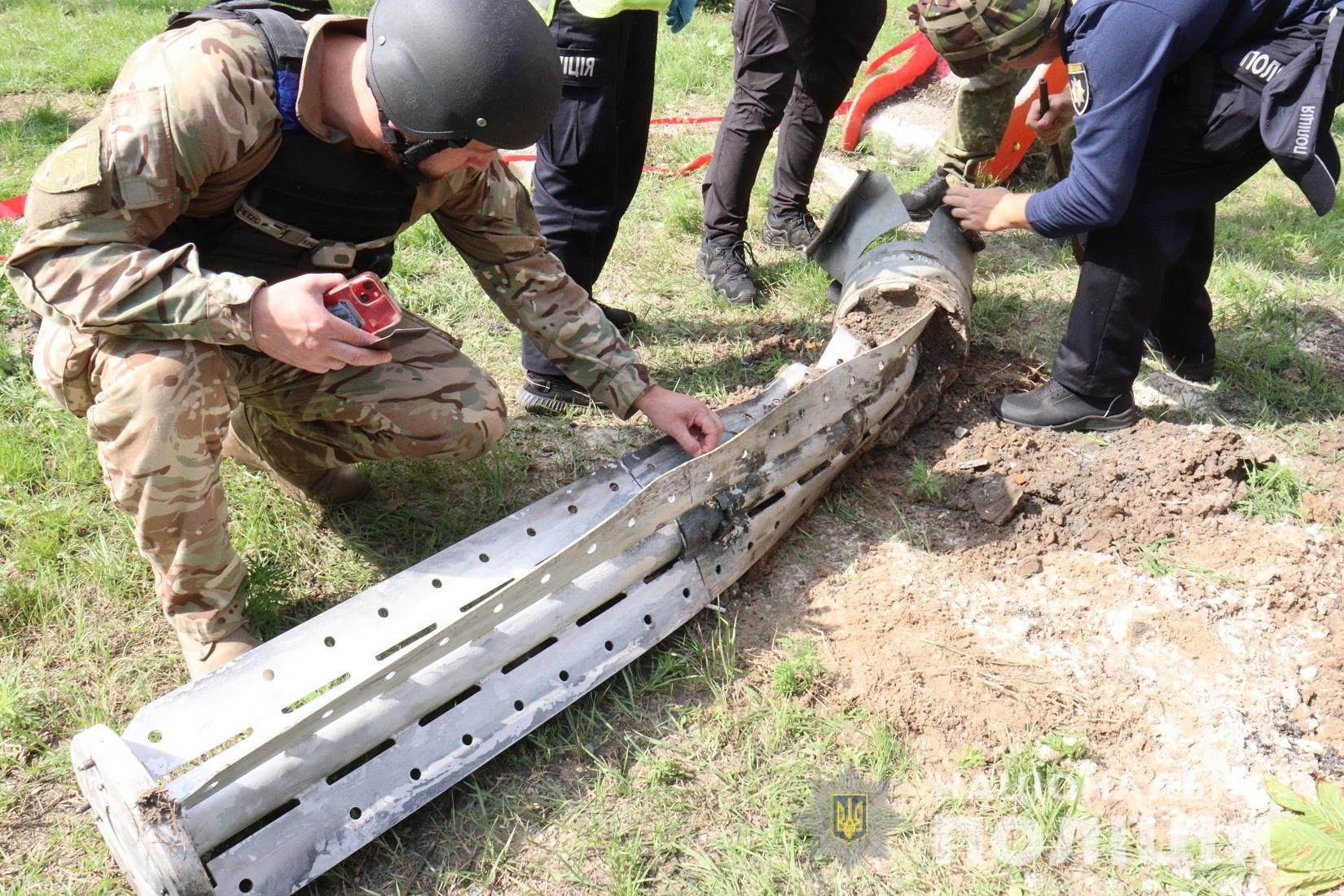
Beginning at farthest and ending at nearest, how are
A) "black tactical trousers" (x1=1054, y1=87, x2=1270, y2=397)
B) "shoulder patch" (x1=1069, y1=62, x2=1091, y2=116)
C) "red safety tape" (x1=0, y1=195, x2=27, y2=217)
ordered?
1. "red safety tape" (x1=0, y1=195, x2=27, y2=217)
2. "black tactical trousers" (x1=1054, y1=87, x2=1270, y2=397)
3. "shoulder patch" (x1=1069, y1=62, x2=1091, y2=116)

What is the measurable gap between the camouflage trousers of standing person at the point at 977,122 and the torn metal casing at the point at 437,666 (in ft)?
9.21

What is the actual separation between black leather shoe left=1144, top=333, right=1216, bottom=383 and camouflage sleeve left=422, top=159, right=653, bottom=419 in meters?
2.29

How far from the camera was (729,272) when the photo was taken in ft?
14.5

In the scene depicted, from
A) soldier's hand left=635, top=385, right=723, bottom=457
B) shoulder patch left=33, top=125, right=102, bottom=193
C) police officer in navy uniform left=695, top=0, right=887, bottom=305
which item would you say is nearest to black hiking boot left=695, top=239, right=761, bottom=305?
police officer in navy uniform left=695, top=0, right=887, bottom=305

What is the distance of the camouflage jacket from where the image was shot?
80.4 inches

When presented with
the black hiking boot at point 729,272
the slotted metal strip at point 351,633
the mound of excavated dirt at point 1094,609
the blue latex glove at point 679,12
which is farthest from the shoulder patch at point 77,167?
the black hiking boot at point 729,272

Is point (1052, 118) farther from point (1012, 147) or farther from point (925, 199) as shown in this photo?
point (1012, 147)

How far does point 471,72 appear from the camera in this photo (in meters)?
2.07

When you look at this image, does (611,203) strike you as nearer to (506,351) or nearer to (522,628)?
(506,351)

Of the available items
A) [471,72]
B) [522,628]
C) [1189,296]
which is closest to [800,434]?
[522,628]

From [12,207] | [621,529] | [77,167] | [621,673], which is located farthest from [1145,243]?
[12,207]

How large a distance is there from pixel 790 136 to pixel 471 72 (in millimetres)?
2793

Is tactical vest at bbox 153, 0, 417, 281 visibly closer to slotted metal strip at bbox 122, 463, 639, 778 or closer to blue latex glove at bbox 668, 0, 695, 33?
slotted metal strip at bbox 122, 463, 639, 778

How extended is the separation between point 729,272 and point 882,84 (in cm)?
274
